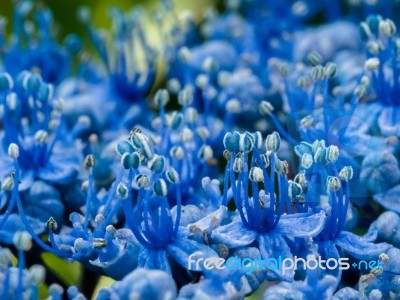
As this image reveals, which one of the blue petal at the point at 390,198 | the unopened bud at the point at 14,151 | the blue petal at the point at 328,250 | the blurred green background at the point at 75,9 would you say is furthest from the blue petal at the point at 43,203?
the blurred green background at the point at 75,9

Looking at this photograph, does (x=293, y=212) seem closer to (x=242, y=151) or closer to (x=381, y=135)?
(x=242, y=151)

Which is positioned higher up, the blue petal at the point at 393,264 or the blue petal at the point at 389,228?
the blue petal at the point at 389,228

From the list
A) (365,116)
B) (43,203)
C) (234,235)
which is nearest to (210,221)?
(234,235)

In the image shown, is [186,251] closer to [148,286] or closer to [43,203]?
[148,286]

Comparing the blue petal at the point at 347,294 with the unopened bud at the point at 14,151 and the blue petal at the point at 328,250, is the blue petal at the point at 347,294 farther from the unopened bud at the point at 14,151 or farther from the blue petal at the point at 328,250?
the unopened bud at the point at 14,151

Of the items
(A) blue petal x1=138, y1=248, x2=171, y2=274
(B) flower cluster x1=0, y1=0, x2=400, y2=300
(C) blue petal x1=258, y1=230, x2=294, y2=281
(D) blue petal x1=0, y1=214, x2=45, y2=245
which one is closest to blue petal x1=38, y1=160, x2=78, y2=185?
(B) flower cluster x1=0, y1=0, x2=400, y2=300

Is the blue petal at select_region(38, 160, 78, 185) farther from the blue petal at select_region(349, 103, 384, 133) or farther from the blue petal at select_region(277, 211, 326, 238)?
the blue petal at select_region(349, 103, 384, 133)

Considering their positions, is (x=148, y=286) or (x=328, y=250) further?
(x=328, y=250)
